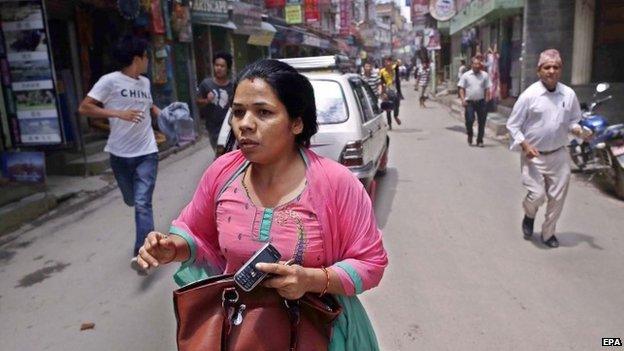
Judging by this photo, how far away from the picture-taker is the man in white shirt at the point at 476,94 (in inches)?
422

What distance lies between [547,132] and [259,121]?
3.75m

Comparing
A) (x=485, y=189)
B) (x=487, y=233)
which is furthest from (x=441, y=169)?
(x=487, y=233)

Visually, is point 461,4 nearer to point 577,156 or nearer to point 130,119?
point 577,156

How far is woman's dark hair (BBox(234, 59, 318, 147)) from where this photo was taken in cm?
165

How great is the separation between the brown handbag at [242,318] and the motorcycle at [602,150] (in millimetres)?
6072

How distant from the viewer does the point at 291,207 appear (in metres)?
1.63

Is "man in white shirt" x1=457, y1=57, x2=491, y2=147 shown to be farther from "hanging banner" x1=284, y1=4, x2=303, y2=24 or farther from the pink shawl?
"hanging banner" x1=284, y1=4, x2=303, y2=24

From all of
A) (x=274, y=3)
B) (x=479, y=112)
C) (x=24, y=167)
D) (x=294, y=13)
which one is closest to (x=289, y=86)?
(x=24, y=167)

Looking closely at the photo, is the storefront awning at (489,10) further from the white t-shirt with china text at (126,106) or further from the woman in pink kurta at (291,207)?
the woman in pink kurta at (291,207)

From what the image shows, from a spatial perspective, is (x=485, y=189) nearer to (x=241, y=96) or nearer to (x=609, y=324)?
(x=609, y=324)

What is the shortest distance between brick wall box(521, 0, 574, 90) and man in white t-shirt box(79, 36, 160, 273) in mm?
9575

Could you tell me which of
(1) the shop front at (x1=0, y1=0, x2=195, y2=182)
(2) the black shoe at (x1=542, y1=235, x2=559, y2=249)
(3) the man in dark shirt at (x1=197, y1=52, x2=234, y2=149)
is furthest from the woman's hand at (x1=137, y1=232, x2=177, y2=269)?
(1) the shop front at (x1=0, y1=0, x2=195, y2=182)

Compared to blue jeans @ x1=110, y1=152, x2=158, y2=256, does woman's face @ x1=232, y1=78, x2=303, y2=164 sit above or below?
above

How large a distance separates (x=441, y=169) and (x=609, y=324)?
543 centimetres
